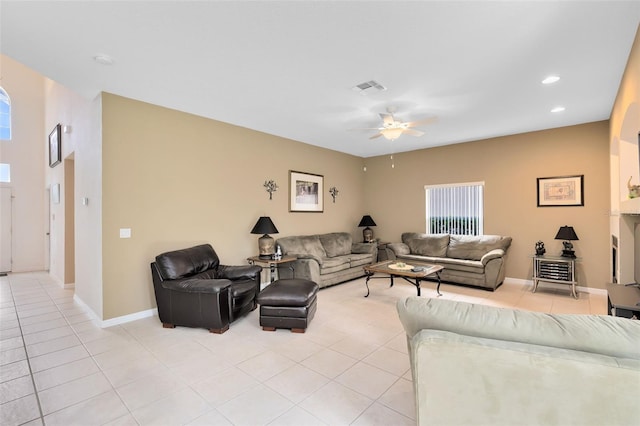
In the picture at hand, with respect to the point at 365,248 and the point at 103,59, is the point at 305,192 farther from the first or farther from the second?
the point at 103,59

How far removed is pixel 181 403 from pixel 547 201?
6323 millimetres

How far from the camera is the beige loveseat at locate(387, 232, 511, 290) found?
520 cm

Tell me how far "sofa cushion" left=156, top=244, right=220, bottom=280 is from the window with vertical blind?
4.89 meters

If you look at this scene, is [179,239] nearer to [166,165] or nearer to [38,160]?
[166,165]

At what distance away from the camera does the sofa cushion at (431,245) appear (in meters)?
6.25

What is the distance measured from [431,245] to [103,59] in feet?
20.1

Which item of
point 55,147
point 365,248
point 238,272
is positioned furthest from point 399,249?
point 55,147

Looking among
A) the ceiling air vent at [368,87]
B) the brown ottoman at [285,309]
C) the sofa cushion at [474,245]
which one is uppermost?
the ceiling air vent at [368,87]

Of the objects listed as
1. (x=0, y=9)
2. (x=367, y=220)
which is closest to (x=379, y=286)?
(x=367, y=220)

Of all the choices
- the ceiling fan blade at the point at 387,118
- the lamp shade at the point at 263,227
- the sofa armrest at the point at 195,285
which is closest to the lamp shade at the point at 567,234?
the ceiling fan blade at the point at 387,118

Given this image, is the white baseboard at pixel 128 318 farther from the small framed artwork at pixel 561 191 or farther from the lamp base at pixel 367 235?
the small framed artwork at pixel 561 191

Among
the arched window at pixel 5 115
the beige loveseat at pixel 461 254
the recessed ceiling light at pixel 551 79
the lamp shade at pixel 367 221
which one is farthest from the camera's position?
the lamp shade at pixel 367 221

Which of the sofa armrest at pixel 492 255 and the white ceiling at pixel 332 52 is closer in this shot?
the white ceiling at pixel 332 52

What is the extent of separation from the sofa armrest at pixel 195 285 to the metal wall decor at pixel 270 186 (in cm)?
244
